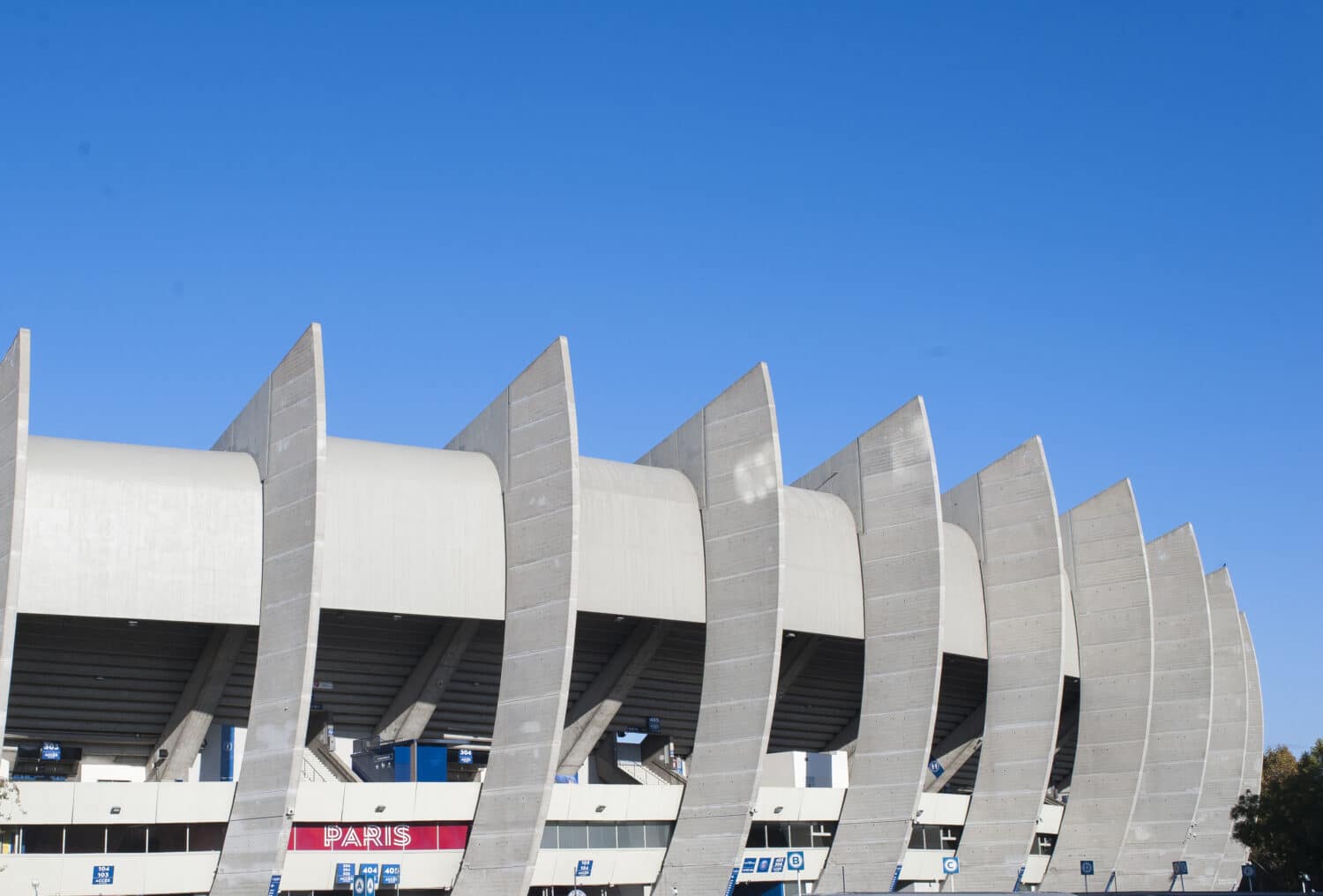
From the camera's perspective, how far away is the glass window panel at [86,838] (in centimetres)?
3469

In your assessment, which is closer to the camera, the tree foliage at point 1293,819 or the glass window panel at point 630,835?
the glass window panel at point 630,835

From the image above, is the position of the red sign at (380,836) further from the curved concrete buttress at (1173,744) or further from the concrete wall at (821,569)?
the curved concrete buttress at (1173,744)

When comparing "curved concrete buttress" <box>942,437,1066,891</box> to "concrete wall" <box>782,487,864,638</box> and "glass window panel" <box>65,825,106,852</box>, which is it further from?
"glass window panel" <box>65,825,106,852</box>

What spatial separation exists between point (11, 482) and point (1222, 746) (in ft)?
177

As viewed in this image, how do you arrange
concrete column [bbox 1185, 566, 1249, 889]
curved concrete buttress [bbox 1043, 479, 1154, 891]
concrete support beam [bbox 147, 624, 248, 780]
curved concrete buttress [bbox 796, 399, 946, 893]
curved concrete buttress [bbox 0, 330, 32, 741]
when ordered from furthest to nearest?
1. concrete column [bbox 1185, 566, 1249, 889]
2. curved concrete buttress [bbox 1043, 479, 1154, 891]
3. curved concrete buttress [bbox 796, 399, 946, 893]
4. concrete support beam [bbox 147, 624, 248, 780]
5. curved concrete buttress [bbox 0, 330, 32, 741]

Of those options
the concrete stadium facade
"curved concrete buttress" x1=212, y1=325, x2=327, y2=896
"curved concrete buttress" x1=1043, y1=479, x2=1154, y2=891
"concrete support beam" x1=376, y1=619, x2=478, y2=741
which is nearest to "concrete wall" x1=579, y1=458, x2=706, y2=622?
the concrete stadium facade

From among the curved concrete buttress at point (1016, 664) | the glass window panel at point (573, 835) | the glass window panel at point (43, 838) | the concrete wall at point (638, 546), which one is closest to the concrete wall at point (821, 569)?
the concrete wall at point (638, 546)

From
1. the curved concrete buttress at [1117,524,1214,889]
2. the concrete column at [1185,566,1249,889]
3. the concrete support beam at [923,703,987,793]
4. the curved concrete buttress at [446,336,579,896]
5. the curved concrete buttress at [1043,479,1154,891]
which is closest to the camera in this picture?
the curved concrete buttress at [446,336,579,896]

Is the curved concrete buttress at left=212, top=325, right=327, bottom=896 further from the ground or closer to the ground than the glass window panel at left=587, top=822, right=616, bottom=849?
further from the ground

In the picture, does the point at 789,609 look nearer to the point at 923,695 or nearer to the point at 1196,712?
the point at 923,695

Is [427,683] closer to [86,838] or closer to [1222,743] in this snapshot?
[86,838]

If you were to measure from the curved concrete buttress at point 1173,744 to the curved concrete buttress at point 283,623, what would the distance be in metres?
34.2

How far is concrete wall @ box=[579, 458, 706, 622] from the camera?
137 ft

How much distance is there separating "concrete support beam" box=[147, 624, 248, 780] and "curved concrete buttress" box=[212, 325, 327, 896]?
2593 mm
